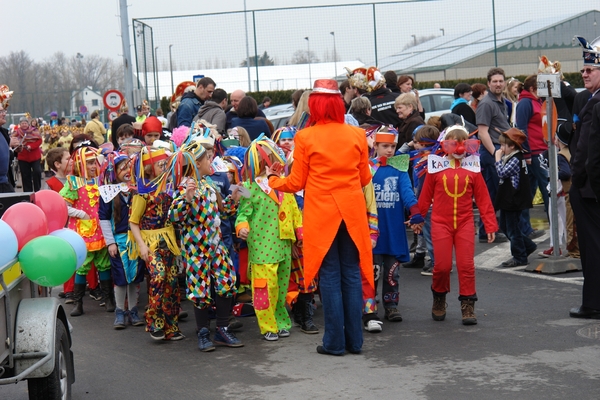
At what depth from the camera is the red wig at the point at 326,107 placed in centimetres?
634

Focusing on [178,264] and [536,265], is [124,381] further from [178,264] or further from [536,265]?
[536,265]

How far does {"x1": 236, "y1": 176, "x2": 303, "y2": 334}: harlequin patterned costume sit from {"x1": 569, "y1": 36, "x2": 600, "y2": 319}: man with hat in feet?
7.84

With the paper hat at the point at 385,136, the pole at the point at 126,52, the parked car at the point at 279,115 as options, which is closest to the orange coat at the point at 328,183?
the paper hat at the point at 385,136

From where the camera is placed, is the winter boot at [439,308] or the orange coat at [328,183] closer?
the orange coat at [328,183]

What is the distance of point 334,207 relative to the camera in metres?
6.29

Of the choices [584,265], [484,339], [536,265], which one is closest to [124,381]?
[484,339]

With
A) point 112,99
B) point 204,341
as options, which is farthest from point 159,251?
point 112,99

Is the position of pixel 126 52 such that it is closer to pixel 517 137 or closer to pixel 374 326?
pixel 517 137

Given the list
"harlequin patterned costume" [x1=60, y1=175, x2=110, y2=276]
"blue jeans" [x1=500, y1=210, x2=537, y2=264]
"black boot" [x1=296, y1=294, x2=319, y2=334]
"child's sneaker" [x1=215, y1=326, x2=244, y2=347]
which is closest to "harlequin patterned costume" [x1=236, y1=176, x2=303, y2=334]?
"black boot" [x1=296, y1=294, x2=319, y2=334]

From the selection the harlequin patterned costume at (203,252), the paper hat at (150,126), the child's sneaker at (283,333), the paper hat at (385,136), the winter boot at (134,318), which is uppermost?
the paper hat at (150,126)

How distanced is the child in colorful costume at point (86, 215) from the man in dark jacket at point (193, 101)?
11.2 feet

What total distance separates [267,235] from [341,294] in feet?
3.10

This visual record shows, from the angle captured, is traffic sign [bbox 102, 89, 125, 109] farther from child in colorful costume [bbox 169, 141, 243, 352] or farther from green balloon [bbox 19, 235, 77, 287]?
green balloon [bbox 19, 235, 77, 287]

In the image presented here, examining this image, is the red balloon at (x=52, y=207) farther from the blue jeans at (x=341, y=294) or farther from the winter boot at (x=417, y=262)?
the winter boot at (x=417, y=262)
